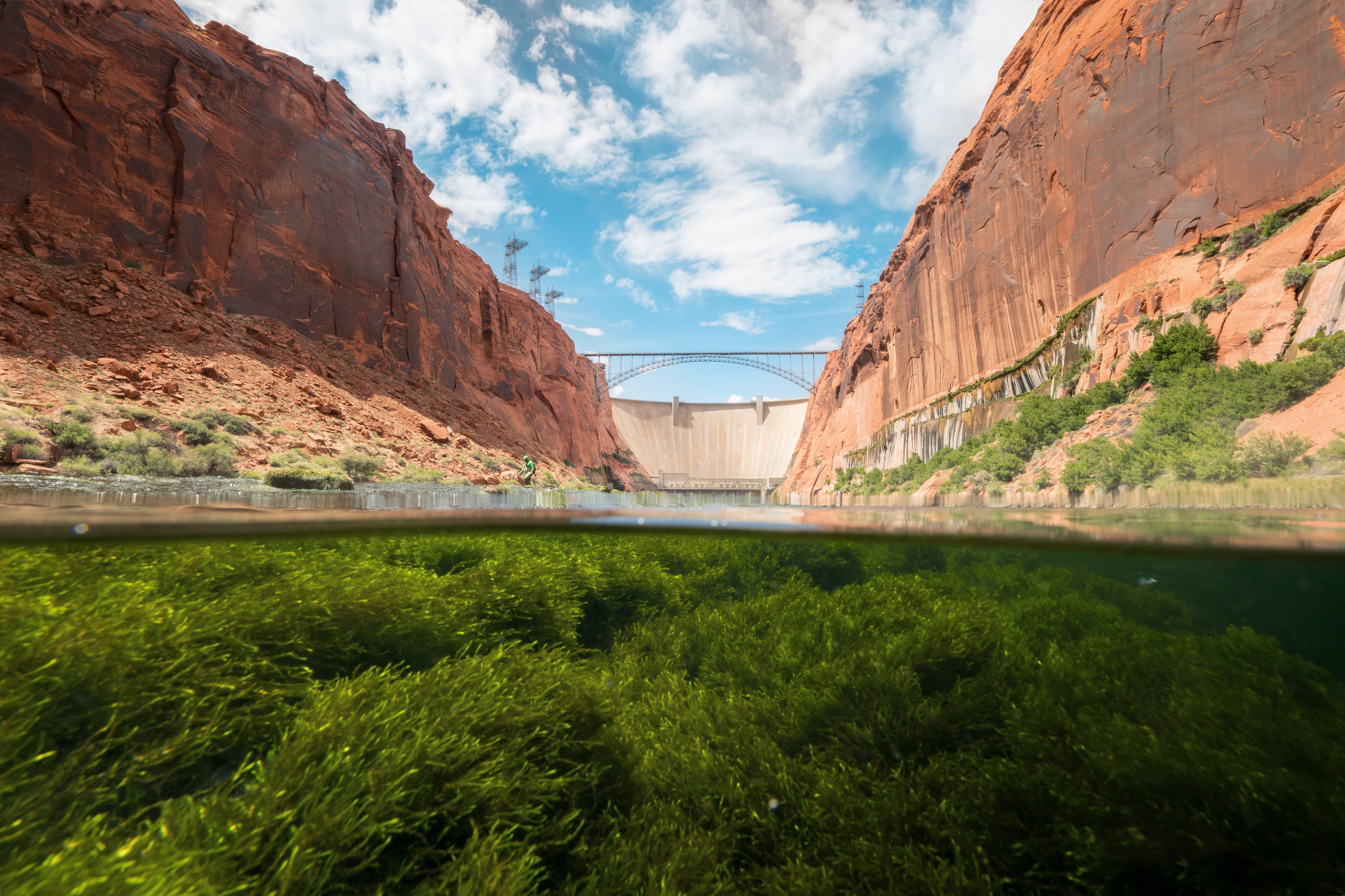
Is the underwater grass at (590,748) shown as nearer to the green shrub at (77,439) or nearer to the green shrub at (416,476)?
the green shrub at (77,439)

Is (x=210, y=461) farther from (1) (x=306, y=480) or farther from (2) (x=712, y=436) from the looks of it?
(2) (x=712, y=436)

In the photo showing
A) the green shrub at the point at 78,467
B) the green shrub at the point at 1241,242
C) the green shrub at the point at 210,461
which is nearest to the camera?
the green shrub at the point at 78,467

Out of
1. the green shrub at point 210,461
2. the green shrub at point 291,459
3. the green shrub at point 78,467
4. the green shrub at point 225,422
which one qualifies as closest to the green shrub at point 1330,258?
the green shrub at point 291,459

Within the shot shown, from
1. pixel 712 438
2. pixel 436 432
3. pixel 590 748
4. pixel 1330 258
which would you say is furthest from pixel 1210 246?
pixel 712 438

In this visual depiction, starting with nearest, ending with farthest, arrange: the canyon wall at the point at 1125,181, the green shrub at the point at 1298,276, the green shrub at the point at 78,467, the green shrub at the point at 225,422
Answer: the green shrub at the point at 78,467 < the green shrub at the point at 1298,276 < the green shrub at the point at 225,422 < the canyon wall at the point at 1125,181

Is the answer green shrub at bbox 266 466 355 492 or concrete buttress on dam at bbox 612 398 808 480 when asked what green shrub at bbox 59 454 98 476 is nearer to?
green shrub at bbox 266 466 355 492

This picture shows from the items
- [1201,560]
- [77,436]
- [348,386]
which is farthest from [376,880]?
[348,386]

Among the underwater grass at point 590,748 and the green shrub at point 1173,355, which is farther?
the green shrub at point 1173,355
